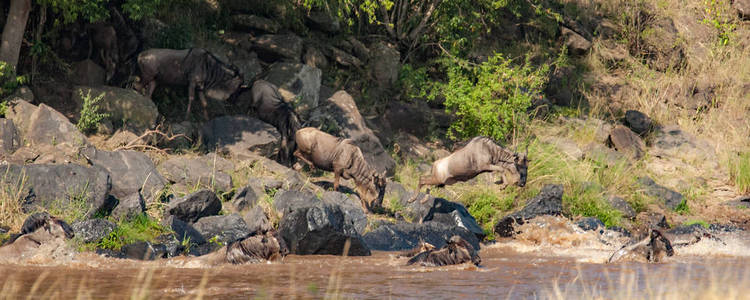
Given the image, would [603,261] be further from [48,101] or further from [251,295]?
[48,101]

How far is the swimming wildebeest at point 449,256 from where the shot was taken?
9156 millimetres

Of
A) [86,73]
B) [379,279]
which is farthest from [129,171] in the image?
[379,279]

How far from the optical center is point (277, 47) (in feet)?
55.2

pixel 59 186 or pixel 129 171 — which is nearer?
pixel 59 186

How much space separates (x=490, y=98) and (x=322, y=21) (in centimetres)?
442

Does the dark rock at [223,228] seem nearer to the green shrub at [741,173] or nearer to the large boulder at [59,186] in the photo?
the large boulder at [59,186]

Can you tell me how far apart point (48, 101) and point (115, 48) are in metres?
1.57

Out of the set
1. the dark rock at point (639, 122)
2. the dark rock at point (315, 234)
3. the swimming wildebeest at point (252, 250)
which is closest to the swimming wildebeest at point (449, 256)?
the dark rock at point (315, 234)

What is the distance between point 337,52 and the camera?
17.9m

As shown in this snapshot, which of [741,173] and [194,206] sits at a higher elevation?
[194,206]

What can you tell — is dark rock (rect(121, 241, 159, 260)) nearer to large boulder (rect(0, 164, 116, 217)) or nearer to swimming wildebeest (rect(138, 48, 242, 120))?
large boulder (rect(0, 164, 116, 217))

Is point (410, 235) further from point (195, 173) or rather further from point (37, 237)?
point (37, 237)

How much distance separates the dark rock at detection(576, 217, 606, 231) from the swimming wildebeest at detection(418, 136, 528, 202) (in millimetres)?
1132

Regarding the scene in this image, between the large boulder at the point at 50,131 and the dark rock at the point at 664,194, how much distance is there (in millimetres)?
10192
